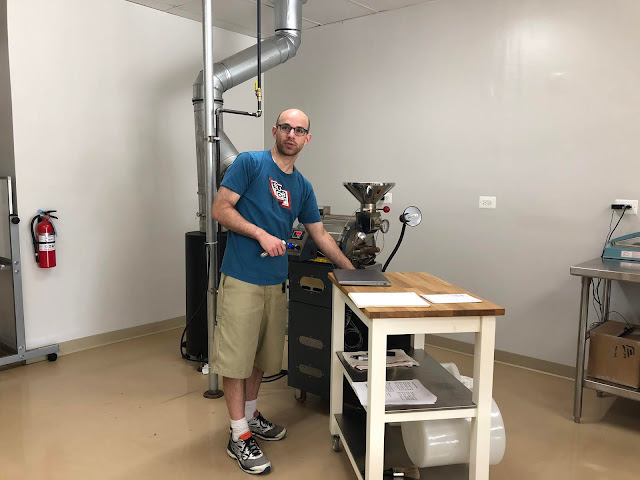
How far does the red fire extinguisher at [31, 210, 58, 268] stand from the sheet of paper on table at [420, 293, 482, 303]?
2579 mm

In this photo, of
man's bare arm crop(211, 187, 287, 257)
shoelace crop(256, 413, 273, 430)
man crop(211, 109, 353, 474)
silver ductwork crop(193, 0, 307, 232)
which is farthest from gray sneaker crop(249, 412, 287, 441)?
silver ductwork crop(193, 0, 307, 232)

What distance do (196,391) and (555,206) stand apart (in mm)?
2492

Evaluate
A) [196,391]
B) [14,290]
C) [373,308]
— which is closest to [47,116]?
[14,290]

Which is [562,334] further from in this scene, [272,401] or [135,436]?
[135,436]

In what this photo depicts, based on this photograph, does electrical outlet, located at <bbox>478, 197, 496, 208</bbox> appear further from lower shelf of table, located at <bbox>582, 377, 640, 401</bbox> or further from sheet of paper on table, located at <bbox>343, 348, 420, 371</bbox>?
sheet of paper on table, located at <bbox>343, 348, 420, 371</bbox>

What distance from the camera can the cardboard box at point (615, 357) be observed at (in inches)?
97.6

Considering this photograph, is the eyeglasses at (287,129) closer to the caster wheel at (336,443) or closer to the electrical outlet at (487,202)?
the caster wheel at (336,443)

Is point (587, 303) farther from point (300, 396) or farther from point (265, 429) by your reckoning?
point (265, 429)

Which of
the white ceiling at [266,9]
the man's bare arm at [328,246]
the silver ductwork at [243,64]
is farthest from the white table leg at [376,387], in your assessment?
the white ceiling at [266,9]

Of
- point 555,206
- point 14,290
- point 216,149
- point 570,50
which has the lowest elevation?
point 14,290

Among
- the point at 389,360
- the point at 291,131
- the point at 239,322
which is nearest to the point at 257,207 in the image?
the point at 291,131

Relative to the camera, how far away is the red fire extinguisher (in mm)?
3266

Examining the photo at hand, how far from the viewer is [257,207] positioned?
2.20m

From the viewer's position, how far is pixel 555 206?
3203 mm
